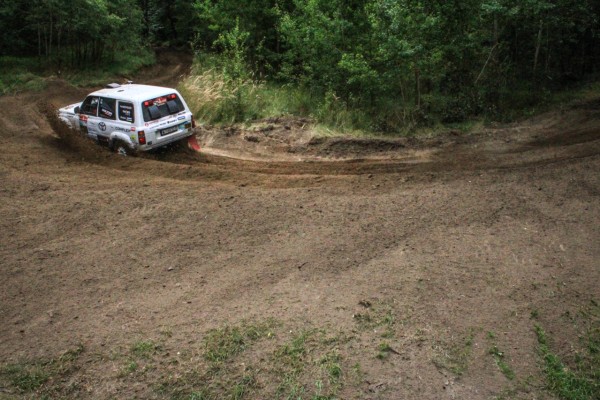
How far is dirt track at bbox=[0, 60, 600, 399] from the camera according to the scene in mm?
6805

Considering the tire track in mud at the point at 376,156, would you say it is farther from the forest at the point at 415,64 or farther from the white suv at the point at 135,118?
the forest at the point at 415,64

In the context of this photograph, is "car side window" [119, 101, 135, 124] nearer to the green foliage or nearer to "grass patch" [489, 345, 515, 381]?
the green foliage

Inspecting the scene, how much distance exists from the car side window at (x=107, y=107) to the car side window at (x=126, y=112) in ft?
0.73

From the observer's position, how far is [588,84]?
56.5 feet

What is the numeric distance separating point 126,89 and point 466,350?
10.8 metres

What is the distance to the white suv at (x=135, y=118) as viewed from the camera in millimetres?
13156

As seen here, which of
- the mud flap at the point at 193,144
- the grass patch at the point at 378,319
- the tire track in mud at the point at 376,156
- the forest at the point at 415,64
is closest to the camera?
the grass patch at the point at 378,319

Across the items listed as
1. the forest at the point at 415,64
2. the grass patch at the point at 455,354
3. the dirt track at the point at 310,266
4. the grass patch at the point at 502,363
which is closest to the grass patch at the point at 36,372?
the dirt track at the point at 310,266

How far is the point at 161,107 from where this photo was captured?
1345 centimetres

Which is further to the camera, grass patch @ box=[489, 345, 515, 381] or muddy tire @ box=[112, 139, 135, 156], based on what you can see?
muddy tire @ box=[112, 139, 135, 156]

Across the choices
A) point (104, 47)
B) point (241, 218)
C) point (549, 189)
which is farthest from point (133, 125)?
point (104, 47)

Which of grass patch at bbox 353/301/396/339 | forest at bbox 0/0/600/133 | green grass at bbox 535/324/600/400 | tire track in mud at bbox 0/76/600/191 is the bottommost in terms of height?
green grass at bbox 535/324/600/400

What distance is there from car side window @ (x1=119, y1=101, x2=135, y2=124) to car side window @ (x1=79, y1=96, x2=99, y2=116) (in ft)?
3.32

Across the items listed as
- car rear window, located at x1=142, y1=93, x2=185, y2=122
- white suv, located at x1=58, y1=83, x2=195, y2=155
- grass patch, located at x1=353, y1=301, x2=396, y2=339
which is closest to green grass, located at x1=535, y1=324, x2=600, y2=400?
grass patch, located at x1=353, y1=301, x2=396, y2=339
